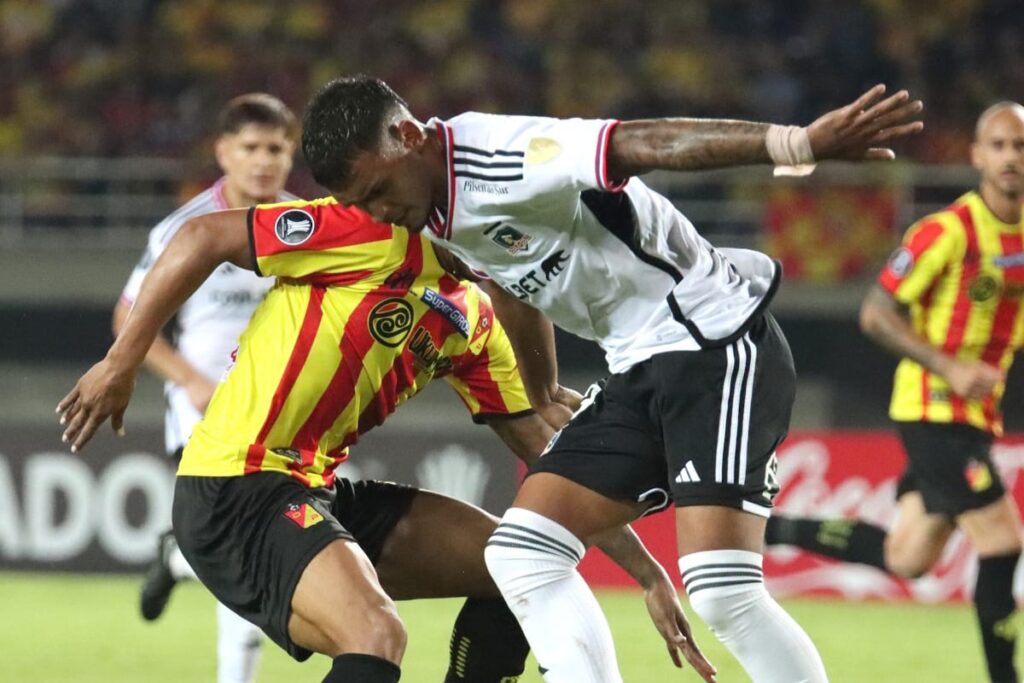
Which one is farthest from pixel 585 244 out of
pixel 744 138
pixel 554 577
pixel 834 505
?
pixel 834 505

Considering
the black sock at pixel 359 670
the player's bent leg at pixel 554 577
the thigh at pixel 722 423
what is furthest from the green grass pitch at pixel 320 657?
the black sock at pixel 359 670

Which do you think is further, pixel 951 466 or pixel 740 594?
pixel 951 466

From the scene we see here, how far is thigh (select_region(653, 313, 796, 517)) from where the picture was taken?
3.84 m

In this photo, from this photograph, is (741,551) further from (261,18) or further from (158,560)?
(261,18)

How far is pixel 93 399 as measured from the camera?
3.82 m

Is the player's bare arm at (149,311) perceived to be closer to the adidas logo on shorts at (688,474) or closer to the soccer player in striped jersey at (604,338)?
the soccer player in striped jersey at (604,338)

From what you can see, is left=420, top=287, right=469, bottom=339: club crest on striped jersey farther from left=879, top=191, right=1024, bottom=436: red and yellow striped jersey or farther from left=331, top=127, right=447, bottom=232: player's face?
left=879, top=191, right=1024, bottom=436: red and yellow striped jersey

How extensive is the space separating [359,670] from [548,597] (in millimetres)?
549

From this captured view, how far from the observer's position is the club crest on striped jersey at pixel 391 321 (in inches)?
161

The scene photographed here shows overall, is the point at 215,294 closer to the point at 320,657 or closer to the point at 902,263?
the point at 320,657

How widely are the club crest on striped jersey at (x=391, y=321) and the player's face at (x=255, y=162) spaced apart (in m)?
2.03

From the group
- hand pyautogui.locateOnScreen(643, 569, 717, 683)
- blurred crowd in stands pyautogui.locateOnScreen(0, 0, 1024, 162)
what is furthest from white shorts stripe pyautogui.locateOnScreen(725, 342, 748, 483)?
blurred crowd in stands pyautogui.locateOnScreen(0, 0, 1024, 162)

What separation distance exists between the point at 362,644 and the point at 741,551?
89 cm

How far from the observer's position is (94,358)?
12969 mm
